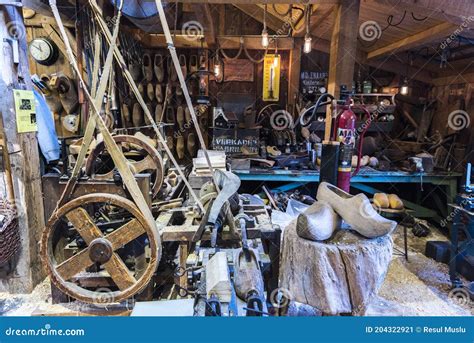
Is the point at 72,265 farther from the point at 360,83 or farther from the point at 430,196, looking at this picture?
the point at 360,83

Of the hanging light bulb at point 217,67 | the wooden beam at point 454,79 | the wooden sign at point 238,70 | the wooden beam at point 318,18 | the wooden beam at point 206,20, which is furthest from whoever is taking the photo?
the wooden sign at point 238,70

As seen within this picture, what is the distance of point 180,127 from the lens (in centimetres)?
495

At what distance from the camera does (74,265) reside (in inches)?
68.0

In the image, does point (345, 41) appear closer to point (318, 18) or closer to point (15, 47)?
point (318, 18)

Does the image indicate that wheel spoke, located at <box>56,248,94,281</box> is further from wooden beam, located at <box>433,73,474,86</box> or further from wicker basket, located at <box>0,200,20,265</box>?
wooden beam, located at <box>433,73,474,86</box>

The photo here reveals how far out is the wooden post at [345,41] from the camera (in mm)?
2963

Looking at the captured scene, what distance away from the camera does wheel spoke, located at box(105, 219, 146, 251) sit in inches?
67.3

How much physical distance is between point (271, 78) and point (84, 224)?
4.00 m

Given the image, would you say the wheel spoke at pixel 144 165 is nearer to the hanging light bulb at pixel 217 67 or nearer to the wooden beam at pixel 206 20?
the wooden beam at pixel 206 20

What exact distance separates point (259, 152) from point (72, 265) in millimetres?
2866

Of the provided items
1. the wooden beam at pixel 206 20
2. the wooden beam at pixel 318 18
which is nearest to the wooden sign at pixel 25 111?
the wooden beam at pixel 206 20

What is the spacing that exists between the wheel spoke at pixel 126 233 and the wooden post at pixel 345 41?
2.46m

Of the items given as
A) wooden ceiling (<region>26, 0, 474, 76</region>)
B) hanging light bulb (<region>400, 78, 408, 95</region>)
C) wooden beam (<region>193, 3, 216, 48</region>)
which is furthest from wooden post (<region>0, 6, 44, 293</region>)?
hanging light bulb (<region>400, 78, 408, 95</region>)

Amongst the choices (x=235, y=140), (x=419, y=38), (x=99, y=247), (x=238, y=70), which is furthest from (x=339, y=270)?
(x=238, y=70)
